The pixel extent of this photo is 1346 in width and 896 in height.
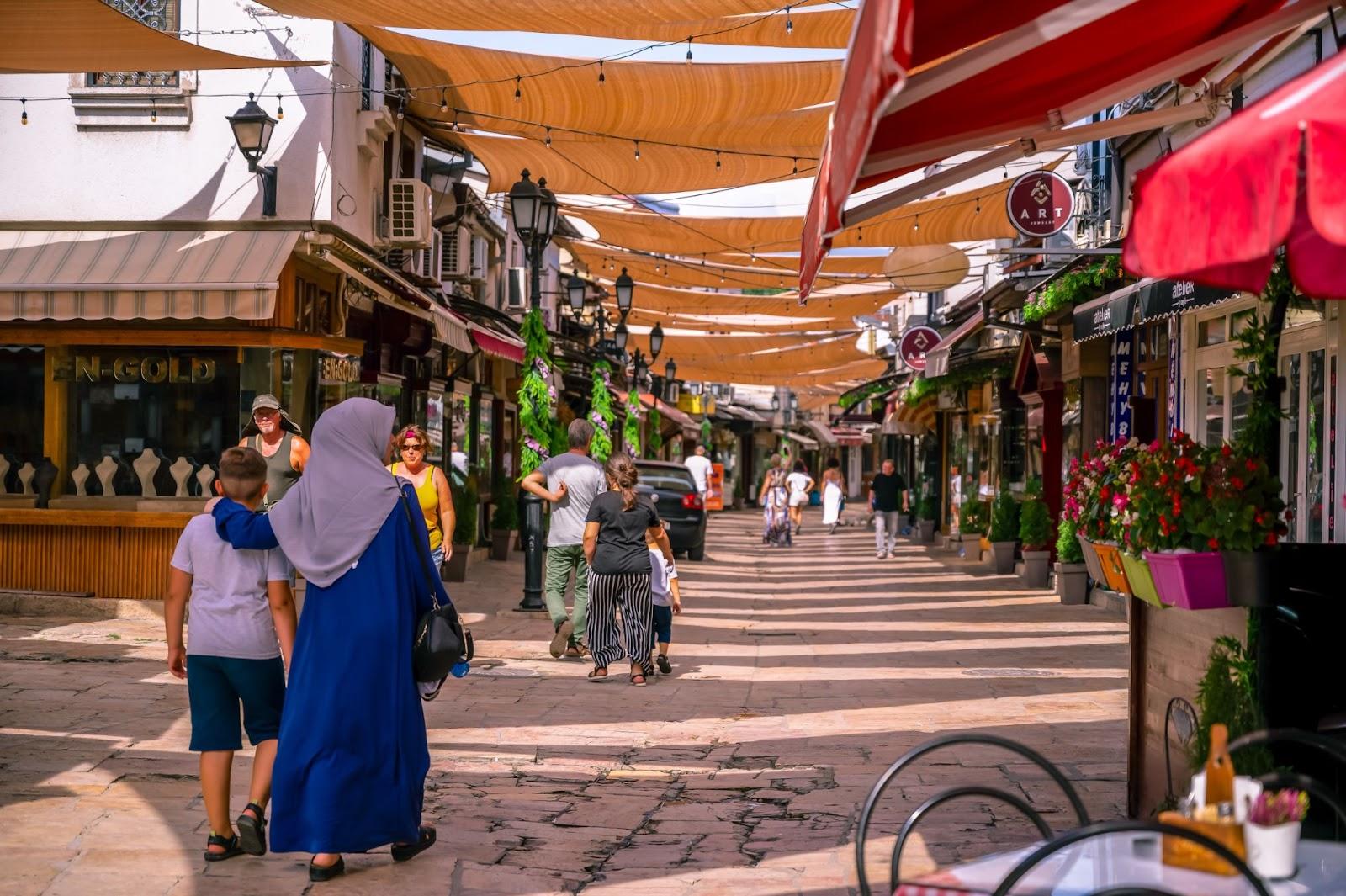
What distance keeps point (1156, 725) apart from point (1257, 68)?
804cm

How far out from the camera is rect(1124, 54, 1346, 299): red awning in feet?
9.56

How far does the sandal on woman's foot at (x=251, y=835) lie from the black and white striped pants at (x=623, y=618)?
5.50 meters

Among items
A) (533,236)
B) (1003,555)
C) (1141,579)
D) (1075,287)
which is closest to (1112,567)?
(1141,579)

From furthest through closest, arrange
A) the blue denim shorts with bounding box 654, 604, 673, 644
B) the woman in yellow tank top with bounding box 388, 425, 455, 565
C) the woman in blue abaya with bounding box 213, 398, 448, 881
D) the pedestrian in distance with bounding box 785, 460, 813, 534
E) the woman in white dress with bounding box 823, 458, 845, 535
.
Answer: the woman in white dress with bounding box 823, 458, 845, 535 < the pedestrian in distance with bounding box 785, 460, 813, 534 < the blue denim shorts with bounding box 654, 604, 673, 644 < the woman in yellow tank top with bounding box 388, 425, 455, 565 < the woman in blue abaya with bounding box 213, 398, 448, 881

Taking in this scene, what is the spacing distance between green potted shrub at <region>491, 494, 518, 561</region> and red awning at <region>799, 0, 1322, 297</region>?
61.4ft

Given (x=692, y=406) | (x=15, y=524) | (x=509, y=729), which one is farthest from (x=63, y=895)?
(x=692, y=406)

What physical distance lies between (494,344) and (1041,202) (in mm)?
7076

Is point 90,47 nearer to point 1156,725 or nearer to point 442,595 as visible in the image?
point 442,595

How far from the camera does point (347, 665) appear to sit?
5.65 m

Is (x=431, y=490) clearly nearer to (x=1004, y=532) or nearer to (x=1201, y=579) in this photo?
(x=1201, y=579)

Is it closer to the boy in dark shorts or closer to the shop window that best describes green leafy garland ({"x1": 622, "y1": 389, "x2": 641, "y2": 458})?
the shop window

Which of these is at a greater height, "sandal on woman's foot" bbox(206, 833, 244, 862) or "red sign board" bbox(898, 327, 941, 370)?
"red sign board" bbox(898, 327, 941, 370)

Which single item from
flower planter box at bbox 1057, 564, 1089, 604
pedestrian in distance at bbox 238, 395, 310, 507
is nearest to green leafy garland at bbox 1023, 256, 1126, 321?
flower planter box at bbox 1057, 564, 1089, 604

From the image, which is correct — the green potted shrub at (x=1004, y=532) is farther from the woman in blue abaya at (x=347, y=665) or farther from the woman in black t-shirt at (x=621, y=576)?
the woman in blue abaya at (x=347, y=665)
